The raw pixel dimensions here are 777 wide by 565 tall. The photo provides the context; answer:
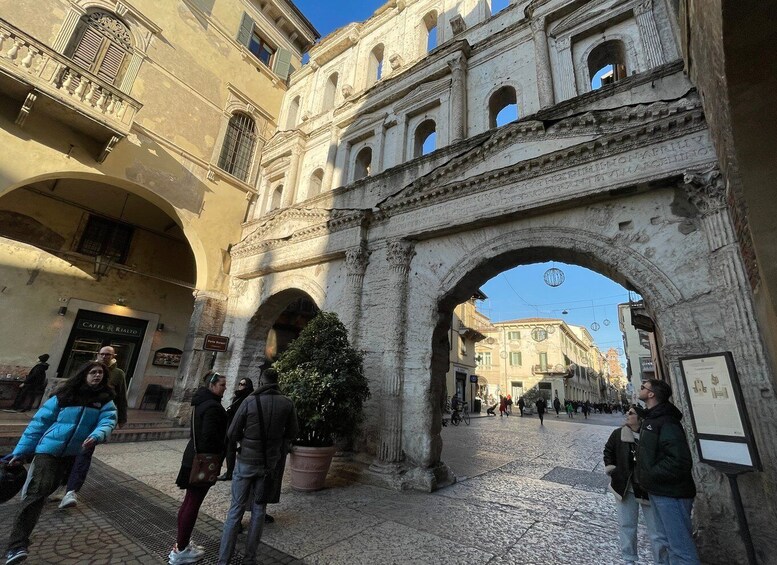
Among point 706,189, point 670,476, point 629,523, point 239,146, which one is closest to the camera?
point 670,476

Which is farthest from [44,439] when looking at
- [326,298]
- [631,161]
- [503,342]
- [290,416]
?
[503,342]

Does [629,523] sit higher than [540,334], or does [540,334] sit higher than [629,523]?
[540,334]

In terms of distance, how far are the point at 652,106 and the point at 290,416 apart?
7023mm

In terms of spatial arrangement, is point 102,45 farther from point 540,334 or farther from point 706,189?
point 540,334

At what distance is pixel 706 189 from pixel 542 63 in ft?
16.5

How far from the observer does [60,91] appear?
8586 millimetres

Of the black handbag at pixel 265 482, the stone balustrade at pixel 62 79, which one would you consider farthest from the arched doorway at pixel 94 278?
the black handbag at pixel 265 482

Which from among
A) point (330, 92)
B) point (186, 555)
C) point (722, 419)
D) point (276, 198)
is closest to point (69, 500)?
point (186, 555)

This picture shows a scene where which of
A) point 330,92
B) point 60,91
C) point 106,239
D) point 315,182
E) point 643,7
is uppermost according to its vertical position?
point 330,92

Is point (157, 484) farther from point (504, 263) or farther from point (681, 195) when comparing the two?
point (681, 195)

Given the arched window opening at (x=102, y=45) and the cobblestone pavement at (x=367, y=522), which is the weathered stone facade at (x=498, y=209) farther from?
the arched window opening at (x=102, y=45)

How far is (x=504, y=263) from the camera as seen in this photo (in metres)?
7.28

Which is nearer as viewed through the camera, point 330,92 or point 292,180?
point 292,180

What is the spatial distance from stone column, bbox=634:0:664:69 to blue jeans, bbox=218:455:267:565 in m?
9.16
